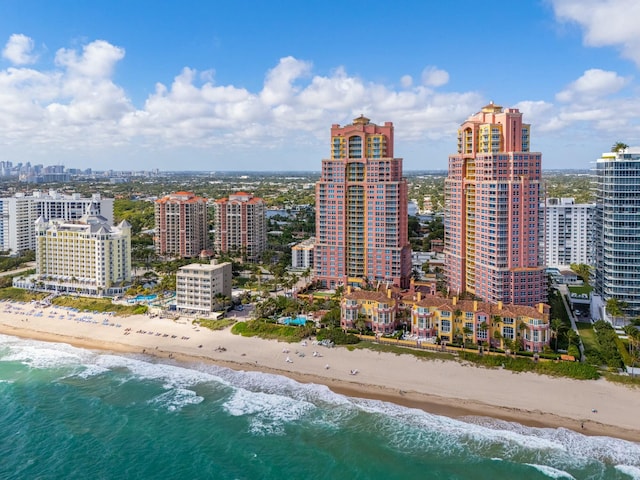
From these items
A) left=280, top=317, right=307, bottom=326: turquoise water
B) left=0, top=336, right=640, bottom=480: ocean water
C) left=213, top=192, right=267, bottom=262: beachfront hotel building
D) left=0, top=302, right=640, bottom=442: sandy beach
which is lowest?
left=0, top=336, right=640, bottom=480: ocean water

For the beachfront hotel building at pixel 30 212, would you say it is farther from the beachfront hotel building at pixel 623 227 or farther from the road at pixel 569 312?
the beachfront hotel building at pixel 623 227

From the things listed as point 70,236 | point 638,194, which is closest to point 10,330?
point 70,236

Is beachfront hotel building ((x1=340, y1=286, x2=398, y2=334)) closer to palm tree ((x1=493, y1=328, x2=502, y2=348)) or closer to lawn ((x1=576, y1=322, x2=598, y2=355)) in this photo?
palm tree ((x1=493, y1=328, x2=502, y2=348))

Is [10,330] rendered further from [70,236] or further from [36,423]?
[36,423]

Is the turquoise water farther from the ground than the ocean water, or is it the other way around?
the turquoise water

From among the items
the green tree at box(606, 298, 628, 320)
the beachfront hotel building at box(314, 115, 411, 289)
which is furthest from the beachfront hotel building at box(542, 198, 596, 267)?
the green tree at box(606, 298, 628, 320)

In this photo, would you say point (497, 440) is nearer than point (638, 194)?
Yes

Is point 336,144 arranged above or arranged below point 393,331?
above
